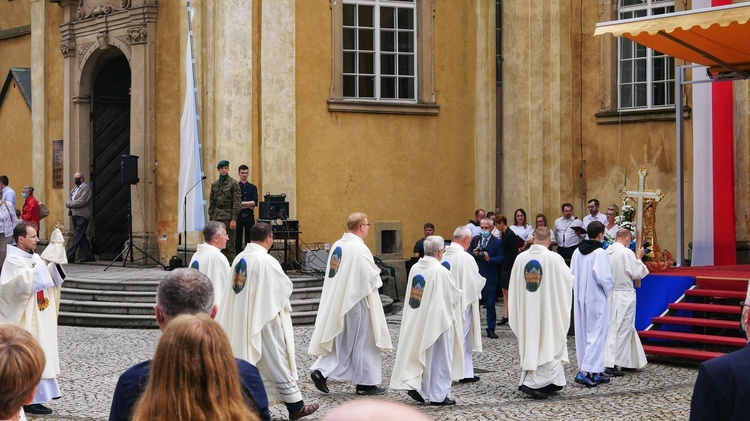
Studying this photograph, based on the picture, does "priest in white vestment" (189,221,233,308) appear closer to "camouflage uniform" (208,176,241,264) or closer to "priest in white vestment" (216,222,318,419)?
"priest in white vestment" (216,222,318,419)

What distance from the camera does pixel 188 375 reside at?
3504mm

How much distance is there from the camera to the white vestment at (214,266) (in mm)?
10430

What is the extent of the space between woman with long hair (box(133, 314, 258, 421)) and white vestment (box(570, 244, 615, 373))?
9042 millimetres

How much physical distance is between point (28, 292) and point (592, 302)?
5.97 m

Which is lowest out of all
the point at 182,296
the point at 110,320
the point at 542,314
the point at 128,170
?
the point at 110,320

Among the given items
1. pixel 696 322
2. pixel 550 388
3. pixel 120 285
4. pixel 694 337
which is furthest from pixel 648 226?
pixel 120 285

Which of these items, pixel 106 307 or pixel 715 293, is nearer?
pixel 715 293

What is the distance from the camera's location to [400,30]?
65.4 ft

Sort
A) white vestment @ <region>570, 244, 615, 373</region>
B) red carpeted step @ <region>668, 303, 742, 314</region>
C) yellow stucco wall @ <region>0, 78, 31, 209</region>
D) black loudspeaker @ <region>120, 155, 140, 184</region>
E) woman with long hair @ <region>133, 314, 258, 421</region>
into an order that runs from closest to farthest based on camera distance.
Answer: woman with long hair @ <region>133, 314, 258, 421</region>, white vestment @ <region>570, 244, 615, 373</region>, red carpeted step @ <region>668, 303, 742, 314</region>, black loudspeaker @ <region>120, 155, 140, 184</region>, yellow stucco wall @ <region>0, 78, 31, 209</region>

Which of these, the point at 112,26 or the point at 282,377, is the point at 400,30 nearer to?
the point at 112,26

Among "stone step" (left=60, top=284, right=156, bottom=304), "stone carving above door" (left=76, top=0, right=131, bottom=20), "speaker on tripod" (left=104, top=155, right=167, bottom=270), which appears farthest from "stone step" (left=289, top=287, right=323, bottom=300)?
"stone carving above door" (left=76, top=0, right=131, bottom=20)

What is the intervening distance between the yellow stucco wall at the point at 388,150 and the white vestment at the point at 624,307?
735 centimetres

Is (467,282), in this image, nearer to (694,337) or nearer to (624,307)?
(624,307)

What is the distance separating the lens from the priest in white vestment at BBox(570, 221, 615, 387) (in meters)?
12.1
